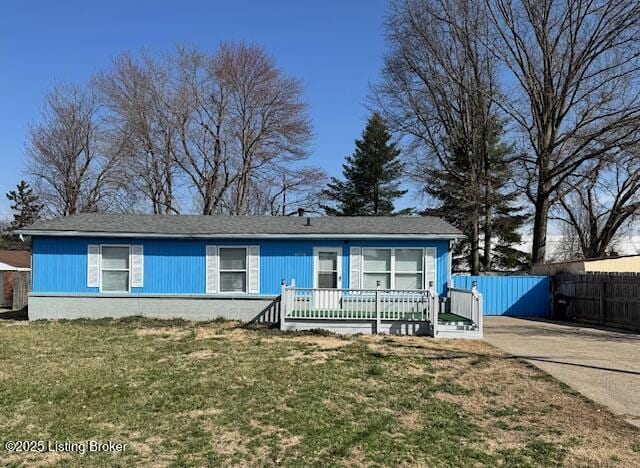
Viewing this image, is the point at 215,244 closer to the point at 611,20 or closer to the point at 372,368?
the point at 372,368

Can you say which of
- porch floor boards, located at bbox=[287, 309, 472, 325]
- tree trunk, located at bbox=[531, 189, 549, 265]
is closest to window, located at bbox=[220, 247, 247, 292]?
porch floor boards, located at bbox=[287, 309, 472, 325]

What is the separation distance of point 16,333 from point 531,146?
2278 cm

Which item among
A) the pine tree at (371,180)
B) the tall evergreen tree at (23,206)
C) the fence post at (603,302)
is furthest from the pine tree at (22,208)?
the fence post at (603,302)

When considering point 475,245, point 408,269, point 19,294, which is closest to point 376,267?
point 408,269

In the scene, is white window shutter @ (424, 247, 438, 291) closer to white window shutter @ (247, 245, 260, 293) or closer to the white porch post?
the white porch post

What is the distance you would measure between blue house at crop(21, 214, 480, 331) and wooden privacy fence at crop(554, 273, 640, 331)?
5.17 metres

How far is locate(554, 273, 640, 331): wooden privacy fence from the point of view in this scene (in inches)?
593

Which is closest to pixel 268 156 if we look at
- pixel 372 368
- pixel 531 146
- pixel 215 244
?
pixel 531 146

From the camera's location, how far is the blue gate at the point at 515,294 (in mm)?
19594

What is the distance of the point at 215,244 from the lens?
15391 mm

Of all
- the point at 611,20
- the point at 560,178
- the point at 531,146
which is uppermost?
the point at 611,20

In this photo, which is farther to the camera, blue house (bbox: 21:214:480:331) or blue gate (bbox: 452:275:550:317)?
blue gate (bbox: 452:275:550:317)

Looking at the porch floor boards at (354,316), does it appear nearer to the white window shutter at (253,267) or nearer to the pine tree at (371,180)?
the white window shutter at (253,267)

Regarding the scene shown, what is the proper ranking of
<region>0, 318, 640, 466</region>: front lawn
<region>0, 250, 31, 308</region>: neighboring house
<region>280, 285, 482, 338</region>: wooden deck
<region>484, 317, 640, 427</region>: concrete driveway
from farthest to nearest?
<region>0, 250, 31, 308</region>: neighboring house → <region>280, 285, 482, 338</region>: wooden deck → <region>484, 317, 640, 427</region>: concrete driveway → <region>0, 318, 640, 466</region>: front lawn
